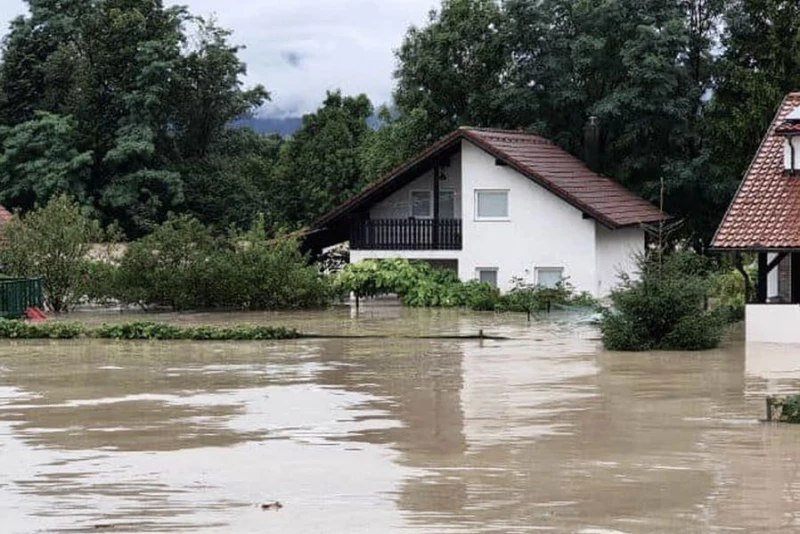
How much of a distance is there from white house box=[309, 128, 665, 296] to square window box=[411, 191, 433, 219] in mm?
33

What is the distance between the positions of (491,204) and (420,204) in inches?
120

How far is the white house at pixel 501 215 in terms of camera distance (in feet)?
154

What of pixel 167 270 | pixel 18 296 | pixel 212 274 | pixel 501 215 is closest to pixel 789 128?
pixel 501 215

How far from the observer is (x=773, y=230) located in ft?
107

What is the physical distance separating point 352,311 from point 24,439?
25136 mm

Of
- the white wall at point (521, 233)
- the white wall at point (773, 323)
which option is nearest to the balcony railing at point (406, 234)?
the white wall at point (521, 233)

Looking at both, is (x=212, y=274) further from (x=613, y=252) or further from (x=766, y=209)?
(x=766, y=209)

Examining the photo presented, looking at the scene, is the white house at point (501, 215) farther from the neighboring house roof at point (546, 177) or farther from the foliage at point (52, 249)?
the foliage at point (52, 249)

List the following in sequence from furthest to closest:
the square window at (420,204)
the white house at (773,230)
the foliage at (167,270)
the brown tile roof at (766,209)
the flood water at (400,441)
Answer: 1. the square window at (420,204)
2. the foliage at (167,270)
3. the brown tile roof at (766,209)
4. the white house at (773,230)
5. the flood water at (400,441)

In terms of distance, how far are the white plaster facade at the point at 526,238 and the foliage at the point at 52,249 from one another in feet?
33.0

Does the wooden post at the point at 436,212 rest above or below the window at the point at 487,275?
above

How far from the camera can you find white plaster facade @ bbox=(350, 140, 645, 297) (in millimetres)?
46906

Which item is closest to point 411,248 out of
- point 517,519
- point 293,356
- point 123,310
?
point 123,310

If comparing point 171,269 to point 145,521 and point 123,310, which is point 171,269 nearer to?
point 123,310
